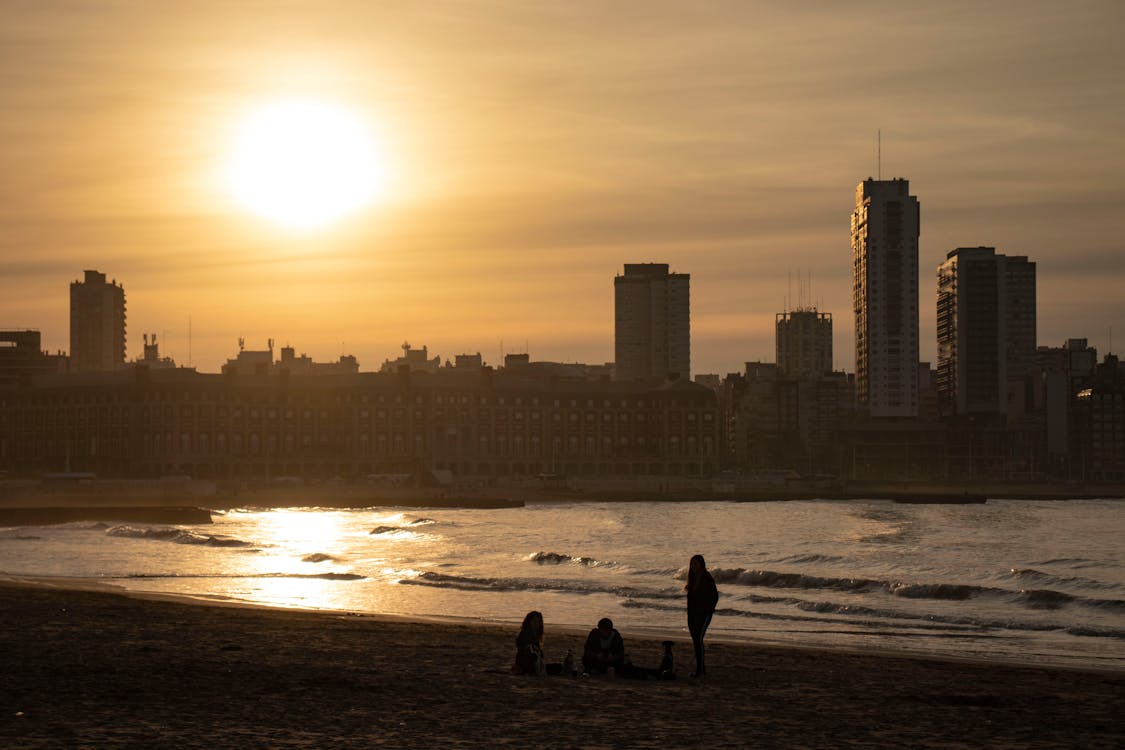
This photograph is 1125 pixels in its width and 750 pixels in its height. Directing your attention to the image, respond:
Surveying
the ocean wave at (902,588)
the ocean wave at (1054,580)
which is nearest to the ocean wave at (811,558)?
the ocean wave at (1054,580)

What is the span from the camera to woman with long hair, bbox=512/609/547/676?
77.4 feet

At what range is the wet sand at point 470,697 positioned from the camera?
17.7 metres

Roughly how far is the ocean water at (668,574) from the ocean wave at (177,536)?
0.67ft

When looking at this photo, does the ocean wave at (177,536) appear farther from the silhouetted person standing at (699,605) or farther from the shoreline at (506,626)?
the silhouetted person standing at (699,605)

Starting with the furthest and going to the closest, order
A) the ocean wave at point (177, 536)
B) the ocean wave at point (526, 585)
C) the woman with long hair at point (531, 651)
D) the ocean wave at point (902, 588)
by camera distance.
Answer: the ocean wave at point (177, 536)
the ocean wave at point (526, 585)
the ocean wave at point (902, 588)
the woman with long hair at point (531, 651)

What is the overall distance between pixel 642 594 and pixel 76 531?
57217mm

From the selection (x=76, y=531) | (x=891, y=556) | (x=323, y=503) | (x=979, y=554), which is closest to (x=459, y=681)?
(x=891, y=556)

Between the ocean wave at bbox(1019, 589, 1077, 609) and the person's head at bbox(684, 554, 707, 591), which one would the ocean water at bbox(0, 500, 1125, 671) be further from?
the person's head at bbox(684, 554, 707, 591)

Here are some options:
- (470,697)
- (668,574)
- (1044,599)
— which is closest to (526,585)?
(668,574)

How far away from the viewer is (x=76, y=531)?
93.4 meters

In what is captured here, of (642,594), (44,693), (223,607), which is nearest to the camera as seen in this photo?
(44,693)

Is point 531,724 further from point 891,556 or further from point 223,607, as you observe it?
point 891,556

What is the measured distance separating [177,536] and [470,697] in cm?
6722

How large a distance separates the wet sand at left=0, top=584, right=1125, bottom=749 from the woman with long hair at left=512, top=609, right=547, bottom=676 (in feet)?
1.02
